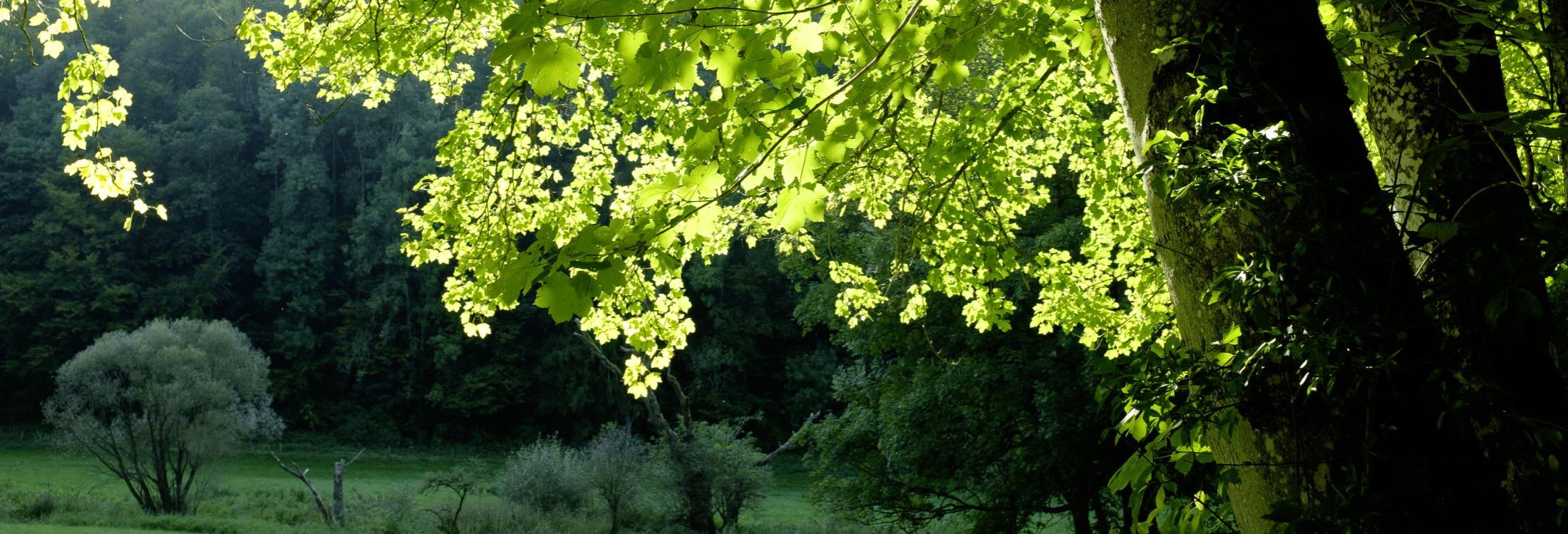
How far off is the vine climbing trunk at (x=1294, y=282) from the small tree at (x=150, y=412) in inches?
937

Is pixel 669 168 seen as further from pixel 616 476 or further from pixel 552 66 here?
pixel 616 476

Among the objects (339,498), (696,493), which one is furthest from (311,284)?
(696,493)

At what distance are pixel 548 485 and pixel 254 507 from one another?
6.64 m

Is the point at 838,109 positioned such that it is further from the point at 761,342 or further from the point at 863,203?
the point at 761,342

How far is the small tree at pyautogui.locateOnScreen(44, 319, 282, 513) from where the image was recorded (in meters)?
21.2

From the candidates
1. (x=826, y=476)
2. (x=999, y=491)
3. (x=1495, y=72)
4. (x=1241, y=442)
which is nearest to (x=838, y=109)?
(x=1241, y=442)

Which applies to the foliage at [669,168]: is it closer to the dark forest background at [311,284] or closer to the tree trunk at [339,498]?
the tree trunk at [339,498]

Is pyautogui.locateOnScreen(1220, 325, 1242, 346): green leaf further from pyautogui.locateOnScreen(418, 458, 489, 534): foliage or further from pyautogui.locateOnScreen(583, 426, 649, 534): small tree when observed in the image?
pyautogui.locateOnScreen(418, 458, 489, 534): foliage

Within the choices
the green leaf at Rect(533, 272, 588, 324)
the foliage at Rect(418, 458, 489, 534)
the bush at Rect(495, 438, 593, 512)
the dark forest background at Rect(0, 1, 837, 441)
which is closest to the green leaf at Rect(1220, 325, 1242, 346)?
the green leaf at Rect(533, 272, 588, 324)

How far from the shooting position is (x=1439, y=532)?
1.53 m

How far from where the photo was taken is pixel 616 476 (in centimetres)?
2012

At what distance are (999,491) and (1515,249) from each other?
1193 centimetres

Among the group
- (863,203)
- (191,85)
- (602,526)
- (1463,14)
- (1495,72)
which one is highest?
(191,85)

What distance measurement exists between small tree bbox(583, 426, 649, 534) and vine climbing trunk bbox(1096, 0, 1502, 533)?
748 inches
